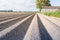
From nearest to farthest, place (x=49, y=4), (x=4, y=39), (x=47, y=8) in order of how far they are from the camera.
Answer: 1. (x=4, y=39)
2. (x=47, y=8)
3. (x=49, y=4)

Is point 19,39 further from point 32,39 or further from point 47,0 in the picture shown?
point 47,0

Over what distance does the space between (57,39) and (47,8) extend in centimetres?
12428

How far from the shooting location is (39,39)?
6641 millimetres

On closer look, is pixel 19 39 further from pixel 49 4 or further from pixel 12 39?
pixel 49 4

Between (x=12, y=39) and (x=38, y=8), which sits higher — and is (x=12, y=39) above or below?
above

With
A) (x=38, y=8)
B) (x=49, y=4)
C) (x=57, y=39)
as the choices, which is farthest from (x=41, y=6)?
(x=57, y=39)

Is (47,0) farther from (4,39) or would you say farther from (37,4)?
(4,39)

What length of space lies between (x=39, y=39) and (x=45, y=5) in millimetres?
132693

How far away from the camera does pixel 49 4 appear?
5635 inches

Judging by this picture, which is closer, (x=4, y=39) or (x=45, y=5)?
(x=4, y=39)

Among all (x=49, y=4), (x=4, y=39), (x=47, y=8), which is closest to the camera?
(x=4, y=39)

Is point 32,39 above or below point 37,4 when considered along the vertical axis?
above

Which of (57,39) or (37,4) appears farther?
(37,4)

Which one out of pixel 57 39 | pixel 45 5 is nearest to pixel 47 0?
pixel 45 5
